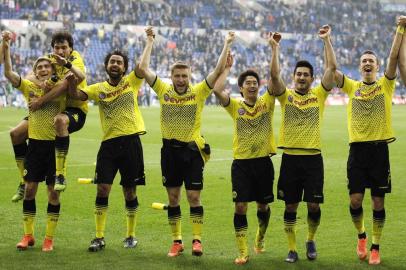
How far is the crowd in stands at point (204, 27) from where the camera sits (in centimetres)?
5569

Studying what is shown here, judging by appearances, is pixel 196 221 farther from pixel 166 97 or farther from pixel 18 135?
pixel 18 135

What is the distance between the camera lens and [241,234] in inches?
343

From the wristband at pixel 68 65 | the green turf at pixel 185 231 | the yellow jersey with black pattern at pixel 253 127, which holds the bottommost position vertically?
the green turf at pixel 185 231

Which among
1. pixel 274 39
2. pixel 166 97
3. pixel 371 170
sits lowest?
pixel 371 170

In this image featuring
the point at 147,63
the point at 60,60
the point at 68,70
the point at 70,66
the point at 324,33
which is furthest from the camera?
the point at 68,70

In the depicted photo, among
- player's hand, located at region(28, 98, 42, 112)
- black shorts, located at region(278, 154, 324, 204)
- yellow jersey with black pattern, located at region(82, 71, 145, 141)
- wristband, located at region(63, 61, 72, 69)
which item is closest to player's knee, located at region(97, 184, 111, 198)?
yellow jersey with black pattern, located at region(82, 71, 145, 141)

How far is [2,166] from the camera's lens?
18.0 meters

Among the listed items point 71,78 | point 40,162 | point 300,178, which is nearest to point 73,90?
point 71,78

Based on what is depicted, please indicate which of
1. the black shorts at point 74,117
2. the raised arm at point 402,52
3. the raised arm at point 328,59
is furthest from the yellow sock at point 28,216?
the raised arm at point 402,52

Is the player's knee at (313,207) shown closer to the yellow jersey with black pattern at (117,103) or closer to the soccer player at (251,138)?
the soccer player at (251,138)

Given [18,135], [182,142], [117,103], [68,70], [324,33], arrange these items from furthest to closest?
1. [18,135]
2. [68,70]
3. [117,103]
4. [182,142]
5. [324,33]

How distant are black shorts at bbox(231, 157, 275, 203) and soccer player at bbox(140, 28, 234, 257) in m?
0.52

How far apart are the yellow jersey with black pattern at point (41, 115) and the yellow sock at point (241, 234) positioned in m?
2.50

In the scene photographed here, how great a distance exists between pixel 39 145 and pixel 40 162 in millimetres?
206
